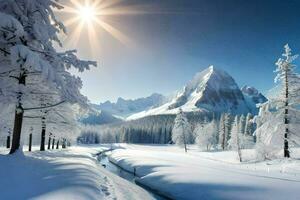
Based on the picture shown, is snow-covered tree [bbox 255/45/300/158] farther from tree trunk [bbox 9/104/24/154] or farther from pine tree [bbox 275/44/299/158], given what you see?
tree trunk [bbox 9/104/24/154]

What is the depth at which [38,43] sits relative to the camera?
612 inches

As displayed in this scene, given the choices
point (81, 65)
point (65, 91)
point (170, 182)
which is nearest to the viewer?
point (65, 91)

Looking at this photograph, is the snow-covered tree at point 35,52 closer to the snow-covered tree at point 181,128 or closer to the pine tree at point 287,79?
the pine tree at point 287,79

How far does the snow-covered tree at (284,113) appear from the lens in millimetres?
36312

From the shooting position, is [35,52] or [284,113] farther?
[284,113]

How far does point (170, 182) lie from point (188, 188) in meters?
2.76

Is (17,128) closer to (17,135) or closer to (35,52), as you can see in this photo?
(17,135)

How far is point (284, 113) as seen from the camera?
3697 centimetres

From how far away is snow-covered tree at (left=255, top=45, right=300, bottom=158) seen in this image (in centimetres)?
3631

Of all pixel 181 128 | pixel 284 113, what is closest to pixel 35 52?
pixel 284 113

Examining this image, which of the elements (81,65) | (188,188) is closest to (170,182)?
(188,188)

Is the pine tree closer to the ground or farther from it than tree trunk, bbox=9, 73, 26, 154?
farther from it

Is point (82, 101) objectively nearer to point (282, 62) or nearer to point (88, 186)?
point (88, 186)

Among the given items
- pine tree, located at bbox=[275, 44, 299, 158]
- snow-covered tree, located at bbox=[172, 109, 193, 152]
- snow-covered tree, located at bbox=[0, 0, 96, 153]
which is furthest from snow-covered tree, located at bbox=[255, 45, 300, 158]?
snow-covered tree, located at bbox=[172, 109, 193, 152]
